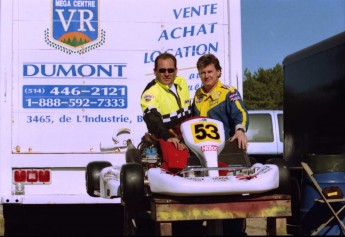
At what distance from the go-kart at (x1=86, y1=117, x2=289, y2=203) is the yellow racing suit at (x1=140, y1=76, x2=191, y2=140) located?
5.1 inches

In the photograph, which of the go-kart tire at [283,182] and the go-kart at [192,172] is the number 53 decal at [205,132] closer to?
the go-kart at [192,172]

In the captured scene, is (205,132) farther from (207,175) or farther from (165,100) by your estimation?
(165,100)

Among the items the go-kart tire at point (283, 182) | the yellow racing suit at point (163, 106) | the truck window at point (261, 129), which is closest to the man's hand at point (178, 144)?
the yellow racing suit at point (163, 106)

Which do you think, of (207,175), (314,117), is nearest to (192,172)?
(207,175)

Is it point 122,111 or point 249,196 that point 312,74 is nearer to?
point 122,111

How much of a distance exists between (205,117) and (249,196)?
0.77 meters

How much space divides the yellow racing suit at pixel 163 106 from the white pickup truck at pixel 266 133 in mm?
10088

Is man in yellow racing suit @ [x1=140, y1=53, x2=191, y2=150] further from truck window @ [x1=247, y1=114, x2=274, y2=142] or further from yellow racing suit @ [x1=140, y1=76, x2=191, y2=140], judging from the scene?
truck window @ [x1=247, y1=114, x2=274, y2=142]

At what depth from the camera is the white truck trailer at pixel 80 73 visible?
7.67 metres

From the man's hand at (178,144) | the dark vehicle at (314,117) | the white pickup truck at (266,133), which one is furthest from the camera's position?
the white pickup truck at (266,133)

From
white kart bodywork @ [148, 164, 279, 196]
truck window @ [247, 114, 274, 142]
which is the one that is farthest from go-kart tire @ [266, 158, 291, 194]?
truck window @ [247, 114, 274, 142]

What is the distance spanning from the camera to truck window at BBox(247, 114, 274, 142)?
16703 millimetres

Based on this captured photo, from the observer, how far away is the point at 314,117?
8891 millimetres

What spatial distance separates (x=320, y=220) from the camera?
7320 mm
